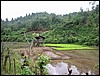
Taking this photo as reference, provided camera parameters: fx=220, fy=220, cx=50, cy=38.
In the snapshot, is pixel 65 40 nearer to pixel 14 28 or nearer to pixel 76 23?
pixel 76 23

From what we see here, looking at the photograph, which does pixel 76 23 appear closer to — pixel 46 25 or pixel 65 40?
pixel 65 40

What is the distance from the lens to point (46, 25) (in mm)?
49562

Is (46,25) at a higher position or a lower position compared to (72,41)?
higher

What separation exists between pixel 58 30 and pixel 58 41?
6.02 metres

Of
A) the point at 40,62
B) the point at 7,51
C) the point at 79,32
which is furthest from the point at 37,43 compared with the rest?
the point at 40,62

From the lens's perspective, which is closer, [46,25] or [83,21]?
[83,21]

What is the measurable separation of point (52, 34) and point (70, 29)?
3.27 m

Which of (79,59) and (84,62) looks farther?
(79,59)

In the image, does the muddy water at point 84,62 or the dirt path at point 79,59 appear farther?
the dirt path at point 79,59

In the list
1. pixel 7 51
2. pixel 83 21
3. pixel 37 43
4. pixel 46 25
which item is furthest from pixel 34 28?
pixel 7 51

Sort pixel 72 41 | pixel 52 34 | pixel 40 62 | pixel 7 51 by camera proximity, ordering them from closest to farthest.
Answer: pixel 40 62, pixel 7 51, pixel 72 41, pixel 52 34

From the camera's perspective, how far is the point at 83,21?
38.4m

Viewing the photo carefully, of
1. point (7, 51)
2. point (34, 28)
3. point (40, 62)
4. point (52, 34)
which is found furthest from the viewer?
point (34, 28)

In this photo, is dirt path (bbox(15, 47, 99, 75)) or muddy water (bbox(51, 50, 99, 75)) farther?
dirt path (bbox(15, 47, 99, 75))
